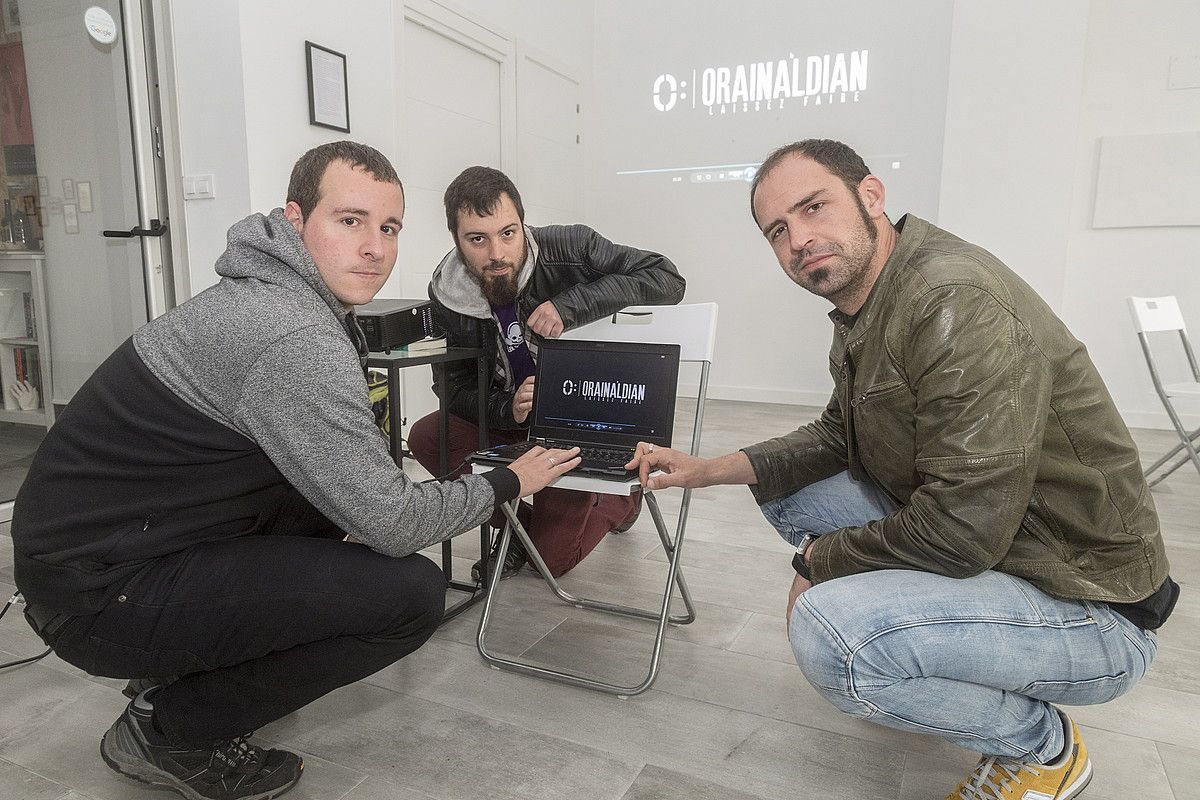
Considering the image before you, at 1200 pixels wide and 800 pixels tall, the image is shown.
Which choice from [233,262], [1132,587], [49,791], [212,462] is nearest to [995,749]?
[1132,587]

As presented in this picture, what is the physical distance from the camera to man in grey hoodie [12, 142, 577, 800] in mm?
1227

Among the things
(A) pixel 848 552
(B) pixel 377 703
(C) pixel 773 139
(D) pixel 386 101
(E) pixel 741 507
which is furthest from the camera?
(C) pixel 773 139

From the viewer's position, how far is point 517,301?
7.70ft

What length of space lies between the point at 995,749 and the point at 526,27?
205 inches

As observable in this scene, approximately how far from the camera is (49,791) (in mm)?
1415

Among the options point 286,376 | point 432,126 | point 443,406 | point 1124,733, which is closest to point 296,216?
point 286,376

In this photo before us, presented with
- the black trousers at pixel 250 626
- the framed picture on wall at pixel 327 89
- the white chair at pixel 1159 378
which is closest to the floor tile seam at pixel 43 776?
the black trousers at pixel 250 626

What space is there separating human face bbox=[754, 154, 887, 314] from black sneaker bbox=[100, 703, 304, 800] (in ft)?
4.21

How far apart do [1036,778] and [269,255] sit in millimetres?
1494

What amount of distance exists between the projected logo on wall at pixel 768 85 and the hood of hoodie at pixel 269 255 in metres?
4.94

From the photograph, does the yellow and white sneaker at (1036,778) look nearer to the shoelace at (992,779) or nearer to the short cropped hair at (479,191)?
the shoelace at (992,779)

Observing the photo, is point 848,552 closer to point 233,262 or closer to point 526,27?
point 233,262

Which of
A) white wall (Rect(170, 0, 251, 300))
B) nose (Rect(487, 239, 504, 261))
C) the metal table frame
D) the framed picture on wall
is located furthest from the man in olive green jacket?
the framed picture on wall

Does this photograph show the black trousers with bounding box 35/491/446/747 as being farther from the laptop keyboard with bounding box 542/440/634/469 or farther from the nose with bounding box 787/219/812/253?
the nose with bounding box 787/219/812/253
